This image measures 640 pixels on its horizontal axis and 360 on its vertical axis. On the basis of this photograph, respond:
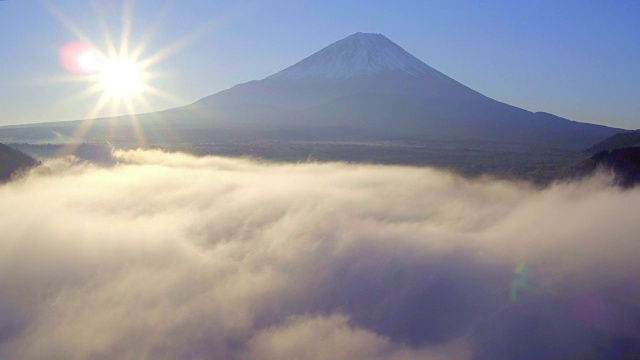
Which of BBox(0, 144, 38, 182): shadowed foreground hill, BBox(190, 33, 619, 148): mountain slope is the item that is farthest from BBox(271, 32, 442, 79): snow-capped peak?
BBox(0, 144, 38, 182): shadowed foreground hill

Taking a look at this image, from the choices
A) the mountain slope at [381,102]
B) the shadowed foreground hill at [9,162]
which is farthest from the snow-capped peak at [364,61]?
the shadowed foreground hill at [9,162]

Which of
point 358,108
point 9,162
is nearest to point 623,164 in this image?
point 9,162

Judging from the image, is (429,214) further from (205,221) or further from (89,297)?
(89,297)

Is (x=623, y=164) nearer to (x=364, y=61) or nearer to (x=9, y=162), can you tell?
(x=9, y=162)

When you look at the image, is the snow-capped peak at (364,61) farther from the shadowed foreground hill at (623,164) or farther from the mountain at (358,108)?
the shadowed foreground hill at (623,164)

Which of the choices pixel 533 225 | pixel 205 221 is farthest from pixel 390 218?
pixel 205 221

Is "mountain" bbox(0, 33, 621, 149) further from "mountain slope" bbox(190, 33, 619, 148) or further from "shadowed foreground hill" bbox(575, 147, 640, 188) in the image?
"shadowed foreground hill" bbox(575, 147, 640, 188)
